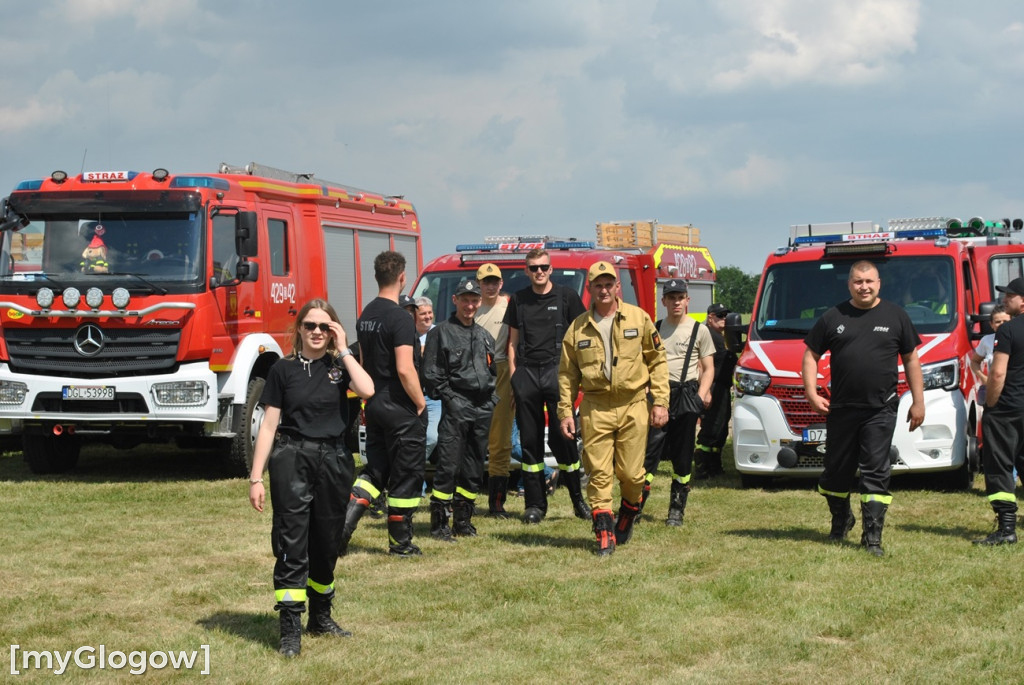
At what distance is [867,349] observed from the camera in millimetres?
8836

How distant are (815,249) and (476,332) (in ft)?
14.8

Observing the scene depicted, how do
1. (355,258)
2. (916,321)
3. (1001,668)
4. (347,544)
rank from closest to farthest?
(1001,668) → (347,544) → (916,321) → (355,258)

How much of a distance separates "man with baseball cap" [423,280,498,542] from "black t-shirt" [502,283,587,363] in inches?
13.1

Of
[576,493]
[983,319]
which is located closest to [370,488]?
[576,493]

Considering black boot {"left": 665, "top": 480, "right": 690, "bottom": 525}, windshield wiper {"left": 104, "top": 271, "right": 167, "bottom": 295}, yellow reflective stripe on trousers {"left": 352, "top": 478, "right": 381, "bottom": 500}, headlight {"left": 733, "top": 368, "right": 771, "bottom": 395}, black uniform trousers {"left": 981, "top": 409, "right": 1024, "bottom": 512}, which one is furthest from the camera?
windshield wiper {"left": 104, "top": 271, "right": 167, "bottom": 295}

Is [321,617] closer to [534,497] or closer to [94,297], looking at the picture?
[534,497]

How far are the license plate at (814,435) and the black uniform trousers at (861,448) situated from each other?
90.9 inches

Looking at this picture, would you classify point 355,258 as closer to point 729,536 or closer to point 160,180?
point 160,180

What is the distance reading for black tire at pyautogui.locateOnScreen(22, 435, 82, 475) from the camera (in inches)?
535

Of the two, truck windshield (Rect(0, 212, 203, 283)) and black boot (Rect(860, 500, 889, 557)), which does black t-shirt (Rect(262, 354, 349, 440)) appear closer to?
black boot (Rect(860, 500, 889, 557))

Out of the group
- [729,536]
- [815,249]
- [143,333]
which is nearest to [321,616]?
[729,536]

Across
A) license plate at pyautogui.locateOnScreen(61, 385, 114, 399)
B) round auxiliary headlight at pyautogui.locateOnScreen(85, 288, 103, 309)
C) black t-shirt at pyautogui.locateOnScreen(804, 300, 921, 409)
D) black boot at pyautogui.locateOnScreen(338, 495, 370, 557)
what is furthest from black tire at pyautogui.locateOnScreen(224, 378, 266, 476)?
black t-shirt at pyautogui.locateOnScreen(804, 300, 921, 409)

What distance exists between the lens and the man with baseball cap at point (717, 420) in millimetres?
12859

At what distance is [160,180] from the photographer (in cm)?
1270
